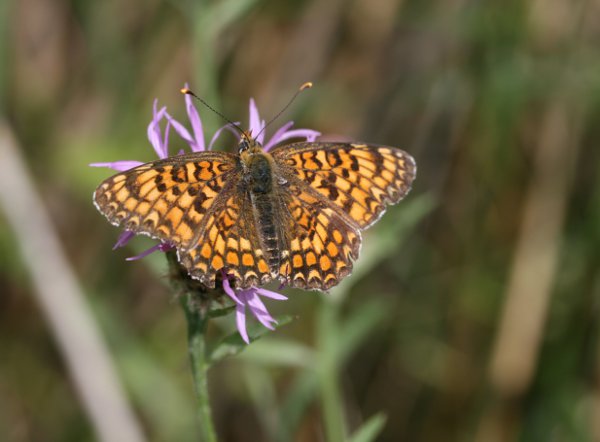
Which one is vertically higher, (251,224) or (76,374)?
(251,224)

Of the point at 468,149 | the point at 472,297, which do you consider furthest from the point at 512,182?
the point at 472,297

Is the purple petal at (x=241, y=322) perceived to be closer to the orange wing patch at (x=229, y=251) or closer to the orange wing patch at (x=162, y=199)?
the orange wing patch at (x=229, y=251)

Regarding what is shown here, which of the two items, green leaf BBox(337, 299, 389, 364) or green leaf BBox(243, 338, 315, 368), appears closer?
green leaf BBox(243, 338, 315, 368)

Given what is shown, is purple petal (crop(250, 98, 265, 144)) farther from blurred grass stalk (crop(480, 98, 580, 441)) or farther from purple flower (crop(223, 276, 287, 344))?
blurred grass stalk (crop(480, 98, 580, 441))

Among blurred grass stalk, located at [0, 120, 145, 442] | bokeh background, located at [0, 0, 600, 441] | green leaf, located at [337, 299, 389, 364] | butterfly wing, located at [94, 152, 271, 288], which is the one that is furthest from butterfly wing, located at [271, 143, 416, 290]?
Result: blurred grass stalk, located at [0, 120, 145, 442]

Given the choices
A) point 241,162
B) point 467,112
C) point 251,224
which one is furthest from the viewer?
point 467,112

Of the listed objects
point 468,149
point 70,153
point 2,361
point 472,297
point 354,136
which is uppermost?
point 70,153

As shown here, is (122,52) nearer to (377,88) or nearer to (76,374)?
(377,88)

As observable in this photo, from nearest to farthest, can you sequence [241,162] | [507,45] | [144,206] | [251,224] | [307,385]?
1. [144,206]
2. [251,224]
3. [241,162]
4. [307,385]
5. [507,45]
